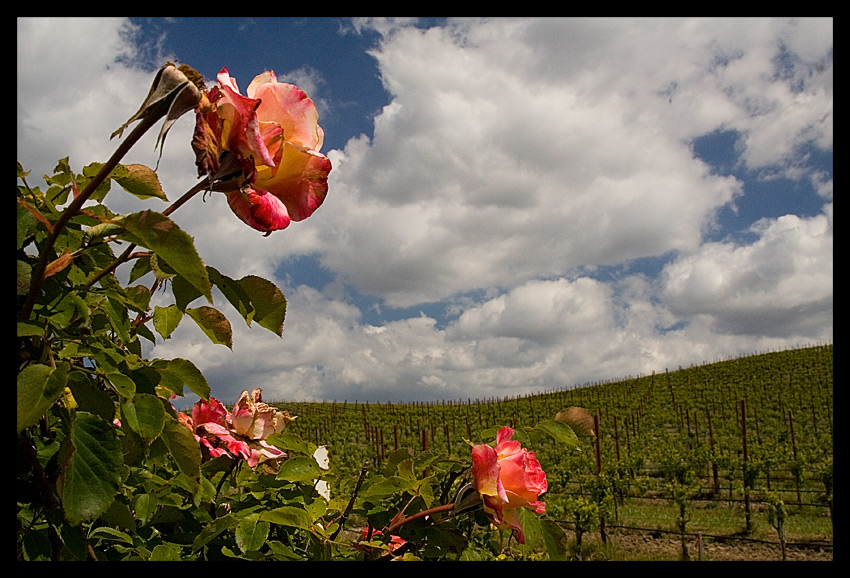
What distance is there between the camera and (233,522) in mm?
934

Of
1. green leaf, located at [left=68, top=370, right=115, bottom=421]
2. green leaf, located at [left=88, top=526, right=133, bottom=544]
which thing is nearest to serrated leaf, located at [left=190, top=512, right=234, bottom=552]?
green leaf, located at [left=88, top=526, right=133, bottom=544]

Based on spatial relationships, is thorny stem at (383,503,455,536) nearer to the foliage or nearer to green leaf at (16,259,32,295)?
the foliage

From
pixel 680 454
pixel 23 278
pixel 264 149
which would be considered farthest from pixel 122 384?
pixel 680 454

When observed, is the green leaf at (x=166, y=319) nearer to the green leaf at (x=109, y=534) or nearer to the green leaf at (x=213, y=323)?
the green leaf at (x=213, y=323)

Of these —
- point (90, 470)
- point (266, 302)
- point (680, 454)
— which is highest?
point (266, 302)

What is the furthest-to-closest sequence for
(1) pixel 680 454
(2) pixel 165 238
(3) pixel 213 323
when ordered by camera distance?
1. (1) pixel 680 454
2. (3) pixel 213 323
3. (2) pixel 165 238

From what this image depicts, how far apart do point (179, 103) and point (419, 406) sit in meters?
34.0

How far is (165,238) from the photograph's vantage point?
545 millimetres

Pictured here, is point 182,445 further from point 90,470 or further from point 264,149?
point 264,149

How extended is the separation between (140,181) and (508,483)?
677 mm

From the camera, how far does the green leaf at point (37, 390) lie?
1.80 feet

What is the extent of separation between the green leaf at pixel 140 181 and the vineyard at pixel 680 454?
17.8 inches

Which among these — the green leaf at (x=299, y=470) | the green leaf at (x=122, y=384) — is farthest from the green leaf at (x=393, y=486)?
the green leaf at (x=122, y=384)

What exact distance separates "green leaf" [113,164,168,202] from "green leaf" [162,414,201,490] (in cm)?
28
